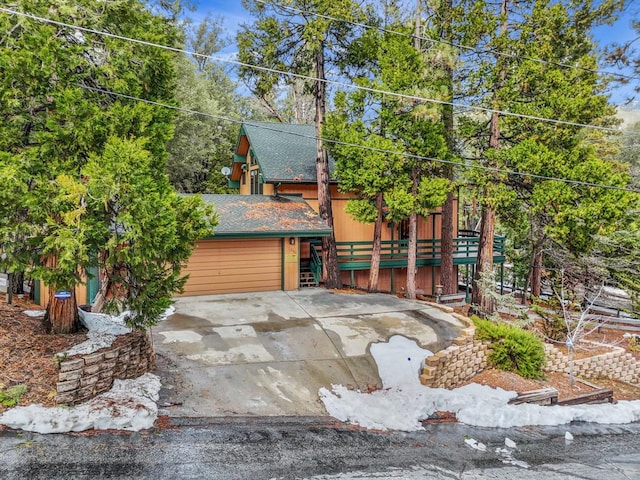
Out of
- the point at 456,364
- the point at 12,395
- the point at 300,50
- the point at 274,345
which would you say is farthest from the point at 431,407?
the point at 300,50

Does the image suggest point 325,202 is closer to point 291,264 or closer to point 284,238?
point 284,238

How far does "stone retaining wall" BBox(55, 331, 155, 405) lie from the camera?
198 inches

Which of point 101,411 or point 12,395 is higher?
point 12,395

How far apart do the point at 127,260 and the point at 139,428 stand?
6.65ft

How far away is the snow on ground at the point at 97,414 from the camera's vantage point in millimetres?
4613

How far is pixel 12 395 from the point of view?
4.93m

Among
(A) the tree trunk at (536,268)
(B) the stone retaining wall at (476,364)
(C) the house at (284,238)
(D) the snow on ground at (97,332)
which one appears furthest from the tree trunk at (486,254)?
(D) the snow on ground at (97,332)

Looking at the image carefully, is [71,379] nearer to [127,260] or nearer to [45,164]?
[127,260]

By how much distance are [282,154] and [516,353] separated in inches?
432

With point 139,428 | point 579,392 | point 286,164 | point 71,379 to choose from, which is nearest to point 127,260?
point 71,379

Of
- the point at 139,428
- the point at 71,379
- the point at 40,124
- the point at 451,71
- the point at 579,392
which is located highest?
the point at 451,71

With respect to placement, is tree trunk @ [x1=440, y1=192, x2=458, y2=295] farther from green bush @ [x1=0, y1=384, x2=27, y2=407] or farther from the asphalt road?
green bush @ [x1=0, y1=384, x2=27, y2=407]

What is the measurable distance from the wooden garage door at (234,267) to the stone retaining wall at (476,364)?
5.76 m

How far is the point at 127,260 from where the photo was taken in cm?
525
